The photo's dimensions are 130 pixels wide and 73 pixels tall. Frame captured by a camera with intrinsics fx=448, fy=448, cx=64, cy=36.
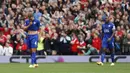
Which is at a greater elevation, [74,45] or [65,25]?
[65,25]

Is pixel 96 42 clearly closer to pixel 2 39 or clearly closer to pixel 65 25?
pixel 65 25

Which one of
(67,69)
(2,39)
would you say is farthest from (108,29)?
(2,39)

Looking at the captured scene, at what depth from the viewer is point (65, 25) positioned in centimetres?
2472

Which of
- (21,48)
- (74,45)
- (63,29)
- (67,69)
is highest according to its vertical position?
(63,29)

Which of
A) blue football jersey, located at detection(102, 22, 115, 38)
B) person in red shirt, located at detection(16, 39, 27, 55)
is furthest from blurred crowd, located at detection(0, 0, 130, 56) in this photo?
blue football jersey, located at detection(102, 22, 115, 38)

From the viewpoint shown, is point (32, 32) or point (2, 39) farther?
point (2, 39)

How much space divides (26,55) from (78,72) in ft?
27.8

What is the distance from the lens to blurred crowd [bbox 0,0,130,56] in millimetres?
23672

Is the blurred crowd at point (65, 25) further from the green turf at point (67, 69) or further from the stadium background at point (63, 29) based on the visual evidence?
the green turf at point (67, 69)

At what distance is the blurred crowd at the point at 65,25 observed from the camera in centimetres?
2367

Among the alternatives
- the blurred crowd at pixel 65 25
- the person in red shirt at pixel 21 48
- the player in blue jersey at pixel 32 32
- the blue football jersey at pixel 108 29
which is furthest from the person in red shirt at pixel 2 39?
the blue football jersey at pixel 108 29

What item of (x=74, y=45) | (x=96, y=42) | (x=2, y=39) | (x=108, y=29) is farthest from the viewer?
(x=96, y=42)

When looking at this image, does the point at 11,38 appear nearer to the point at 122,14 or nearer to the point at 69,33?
the point at 69,33

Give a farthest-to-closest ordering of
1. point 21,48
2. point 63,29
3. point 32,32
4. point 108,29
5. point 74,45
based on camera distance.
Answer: point 63,29 < point 74,45 < point 21,48 < point 108,29 < point 32,32
